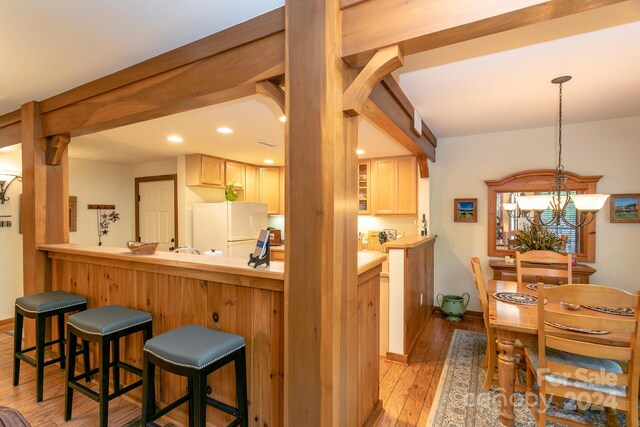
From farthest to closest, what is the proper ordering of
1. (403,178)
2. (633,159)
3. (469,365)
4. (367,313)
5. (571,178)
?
1. (403,178)
2. (571,178)
3. (633,159)
4. (469,365)
5. (367,313)

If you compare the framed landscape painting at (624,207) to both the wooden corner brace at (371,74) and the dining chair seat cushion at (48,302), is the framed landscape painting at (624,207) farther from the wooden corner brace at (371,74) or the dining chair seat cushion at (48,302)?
the dining chair seat cushion at (48,302)

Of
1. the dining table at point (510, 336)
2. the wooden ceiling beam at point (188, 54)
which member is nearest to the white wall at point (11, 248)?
the wooden ceiling beam at point (188, 54)

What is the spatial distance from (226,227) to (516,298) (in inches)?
136

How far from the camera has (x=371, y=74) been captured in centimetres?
130

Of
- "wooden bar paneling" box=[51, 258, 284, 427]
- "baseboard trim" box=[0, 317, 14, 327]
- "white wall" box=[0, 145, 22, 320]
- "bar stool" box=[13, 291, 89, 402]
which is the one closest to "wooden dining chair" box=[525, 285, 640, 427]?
"wooden bar paneling" box=[51, 258, 284, 427]

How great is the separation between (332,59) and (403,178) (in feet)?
10.8

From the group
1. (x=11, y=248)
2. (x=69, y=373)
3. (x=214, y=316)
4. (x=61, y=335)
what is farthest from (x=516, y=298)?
(x=11, y=248)

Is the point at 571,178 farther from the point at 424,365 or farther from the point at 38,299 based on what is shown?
the point at 38,299

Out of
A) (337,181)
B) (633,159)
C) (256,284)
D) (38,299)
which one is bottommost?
(38,299)

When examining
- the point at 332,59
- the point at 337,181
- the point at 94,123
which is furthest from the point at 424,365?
the point at 94,123

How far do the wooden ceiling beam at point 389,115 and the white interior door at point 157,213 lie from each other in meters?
3.69

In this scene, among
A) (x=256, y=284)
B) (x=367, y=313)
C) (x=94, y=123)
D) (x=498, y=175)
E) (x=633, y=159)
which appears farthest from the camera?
(x=498, y=175)

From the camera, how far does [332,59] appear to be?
1329mm

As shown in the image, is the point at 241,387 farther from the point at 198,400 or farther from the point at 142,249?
the point at 142,249
